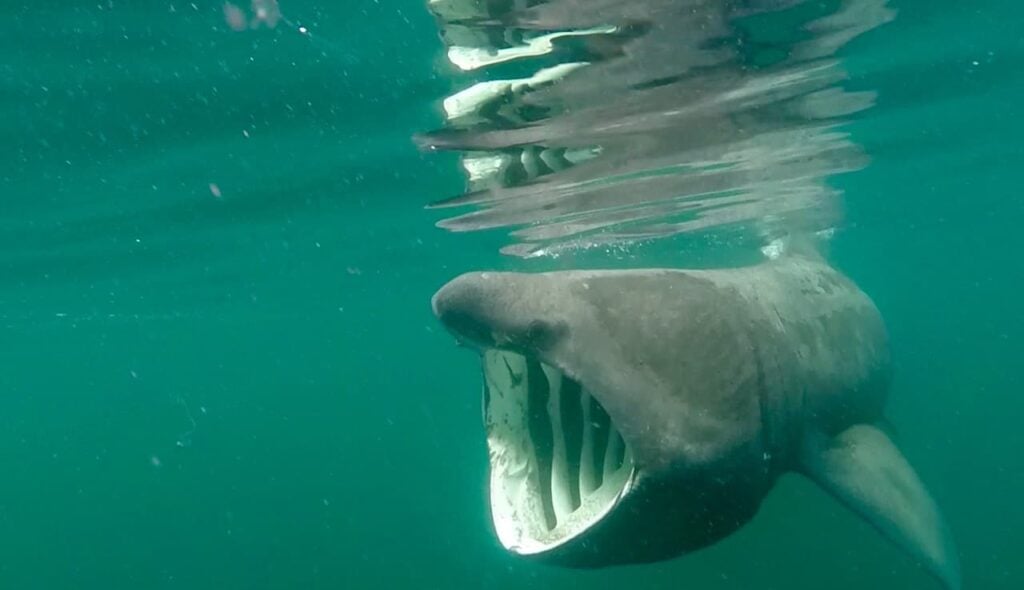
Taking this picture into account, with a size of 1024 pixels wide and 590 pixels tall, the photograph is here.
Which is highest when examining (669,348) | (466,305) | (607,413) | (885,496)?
(466,305)

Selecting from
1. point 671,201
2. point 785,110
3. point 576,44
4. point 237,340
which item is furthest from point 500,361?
point 237,340

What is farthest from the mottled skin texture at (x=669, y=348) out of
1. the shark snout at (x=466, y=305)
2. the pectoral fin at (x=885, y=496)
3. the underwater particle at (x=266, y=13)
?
the underwater particle at (x=266, y=13)

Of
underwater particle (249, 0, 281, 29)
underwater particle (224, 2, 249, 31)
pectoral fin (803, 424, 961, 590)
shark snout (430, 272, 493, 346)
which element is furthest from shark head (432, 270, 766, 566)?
underwater particle (224, 2, 249, 31)

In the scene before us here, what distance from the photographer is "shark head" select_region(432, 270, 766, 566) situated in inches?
183

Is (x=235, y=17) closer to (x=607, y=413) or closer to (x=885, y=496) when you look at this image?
(x=607, y=413)

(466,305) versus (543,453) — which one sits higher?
(466,305)

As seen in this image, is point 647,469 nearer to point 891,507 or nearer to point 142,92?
point 891,507

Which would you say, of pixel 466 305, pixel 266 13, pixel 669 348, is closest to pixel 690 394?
pixel 669 348

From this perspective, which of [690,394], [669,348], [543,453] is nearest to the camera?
[690,394]

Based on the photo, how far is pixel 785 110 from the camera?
1148 centimetres

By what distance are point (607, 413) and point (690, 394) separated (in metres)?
0.49

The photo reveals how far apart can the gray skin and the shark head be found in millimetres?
11

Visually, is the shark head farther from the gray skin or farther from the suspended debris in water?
the suspended debris in water

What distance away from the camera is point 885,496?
20.5 ft
